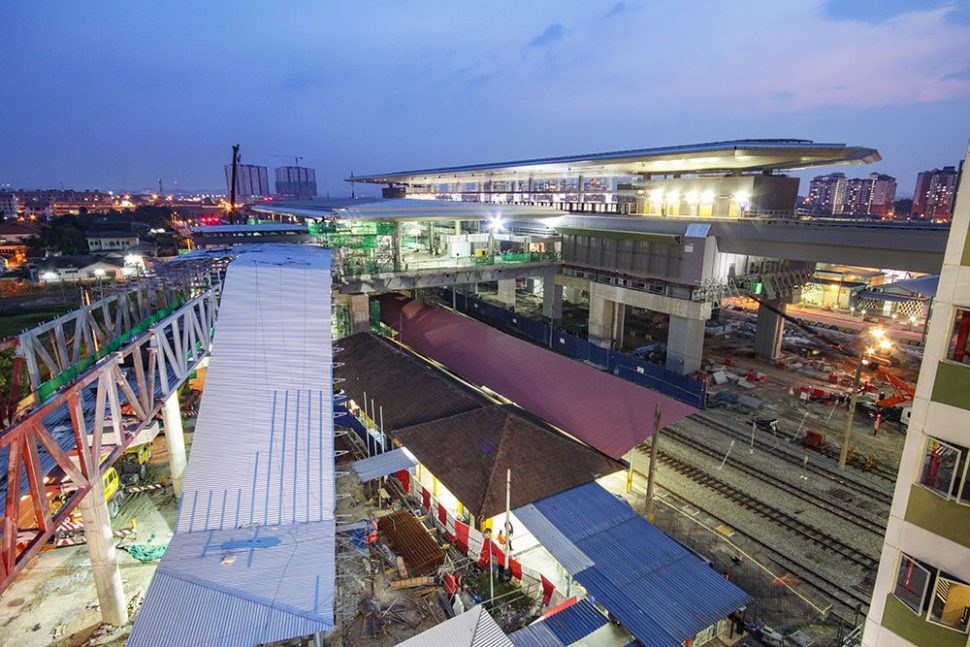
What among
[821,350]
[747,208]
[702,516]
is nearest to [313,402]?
[702,516]

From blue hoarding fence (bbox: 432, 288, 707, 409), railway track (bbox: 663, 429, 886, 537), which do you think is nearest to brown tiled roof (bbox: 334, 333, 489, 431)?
railway track (bbox: 663, 429, 886, 537)

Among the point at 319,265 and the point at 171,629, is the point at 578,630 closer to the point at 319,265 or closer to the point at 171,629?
the point at 171,629

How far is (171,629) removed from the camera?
9711mm

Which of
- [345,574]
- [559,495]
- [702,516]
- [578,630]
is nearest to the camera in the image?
[578,630]

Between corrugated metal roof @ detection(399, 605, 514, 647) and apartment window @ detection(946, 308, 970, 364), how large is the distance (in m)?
9.77

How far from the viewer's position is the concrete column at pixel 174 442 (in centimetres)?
1955

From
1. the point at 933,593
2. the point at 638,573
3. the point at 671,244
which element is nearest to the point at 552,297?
the point at 671,244

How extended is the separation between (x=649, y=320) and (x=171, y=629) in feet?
147

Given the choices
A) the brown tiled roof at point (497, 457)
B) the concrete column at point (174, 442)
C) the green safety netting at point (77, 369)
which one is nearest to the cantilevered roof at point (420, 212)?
the green safety netting at point (77, 369)

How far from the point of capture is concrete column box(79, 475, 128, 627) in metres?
12.9

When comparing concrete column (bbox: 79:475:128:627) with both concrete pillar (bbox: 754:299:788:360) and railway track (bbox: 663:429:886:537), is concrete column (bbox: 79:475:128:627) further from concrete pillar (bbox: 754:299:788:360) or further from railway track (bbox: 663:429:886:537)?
concrete pillar (bbox: 754:299:788:360)

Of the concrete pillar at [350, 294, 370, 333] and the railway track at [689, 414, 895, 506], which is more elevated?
the concrete pillar at [350, 294, 370, 333]

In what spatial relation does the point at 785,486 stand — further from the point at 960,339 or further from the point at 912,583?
the point at 960,339

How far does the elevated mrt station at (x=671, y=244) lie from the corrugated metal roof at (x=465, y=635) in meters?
25.3
